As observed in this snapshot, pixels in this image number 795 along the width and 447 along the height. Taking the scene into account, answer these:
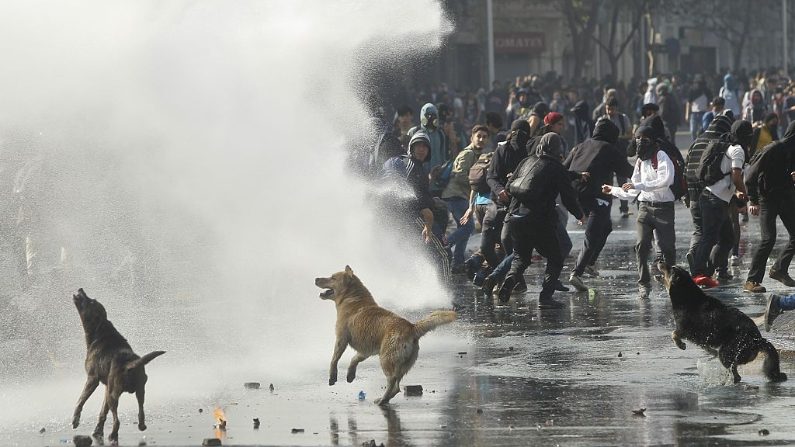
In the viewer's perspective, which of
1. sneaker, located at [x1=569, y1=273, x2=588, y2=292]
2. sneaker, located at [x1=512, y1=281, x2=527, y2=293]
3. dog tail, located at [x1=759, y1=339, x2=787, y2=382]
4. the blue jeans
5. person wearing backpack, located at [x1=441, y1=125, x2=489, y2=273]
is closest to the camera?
dog tail, located at [x1=759, y1=339, x2=787, y2=382]

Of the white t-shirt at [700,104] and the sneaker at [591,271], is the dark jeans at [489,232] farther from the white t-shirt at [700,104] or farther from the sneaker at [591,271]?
the white t-shirt at [700,104]

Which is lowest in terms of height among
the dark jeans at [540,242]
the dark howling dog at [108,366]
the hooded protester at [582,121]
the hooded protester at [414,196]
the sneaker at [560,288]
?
the dark howling dog at [108,366]

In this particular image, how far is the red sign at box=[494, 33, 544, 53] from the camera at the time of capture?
64.1 metres

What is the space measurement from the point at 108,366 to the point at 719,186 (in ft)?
24.2

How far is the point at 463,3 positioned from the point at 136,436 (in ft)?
149

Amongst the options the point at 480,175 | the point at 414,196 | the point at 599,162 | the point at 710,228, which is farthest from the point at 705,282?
the point at 414,196

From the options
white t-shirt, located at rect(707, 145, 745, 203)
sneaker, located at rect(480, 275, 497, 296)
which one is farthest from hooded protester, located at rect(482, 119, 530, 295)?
white t-shirt, located at rect(707, 145, 745, 203)

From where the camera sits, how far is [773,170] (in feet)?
44.8

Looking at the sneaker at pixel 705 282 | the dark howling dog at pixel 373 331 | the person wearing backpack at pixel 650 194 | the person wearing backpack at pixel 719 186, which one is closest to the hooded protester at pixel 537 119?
the person wearing backpack at pixel 650 194

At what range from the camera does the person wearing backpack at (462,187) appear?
1592cm

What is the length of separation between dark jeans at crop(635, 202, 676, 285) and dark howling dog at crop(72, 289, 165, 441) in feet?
21.0

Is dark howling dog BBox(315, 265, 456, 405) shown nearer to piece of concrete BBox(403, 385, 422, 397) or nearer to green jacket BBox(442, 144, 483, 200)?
piece of concrete BBox(403, 385, 422, 397)

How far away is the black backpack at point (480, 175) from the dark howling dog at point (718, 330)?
5360mm

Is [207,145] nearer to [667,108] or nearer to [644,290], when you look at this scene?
[644,290]
